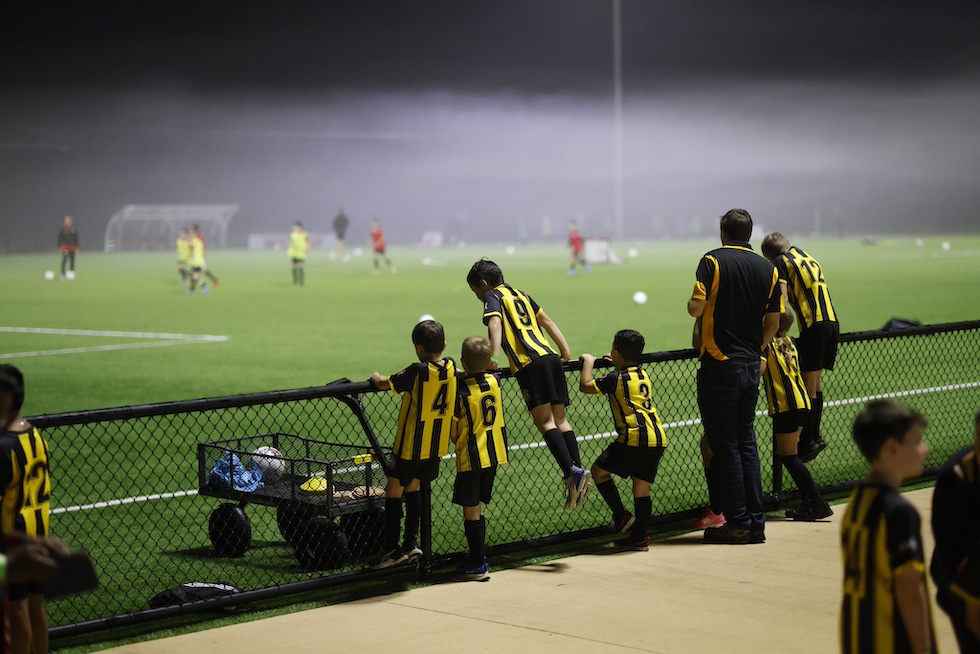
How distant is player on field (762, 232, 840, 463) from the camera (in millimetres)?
9055

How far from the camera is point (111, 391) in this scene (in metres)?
17.6

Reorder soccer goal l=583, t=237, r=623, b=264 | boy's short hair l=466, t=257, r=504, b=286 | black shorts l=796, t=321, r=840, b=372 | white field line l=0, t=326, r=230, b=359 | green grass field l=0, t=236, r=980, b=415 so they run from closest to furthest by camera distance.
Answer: boy's short hair l=466, t=257, r=504, b=286 < black shorts l=796, t=321, r=840, b=372 < green grass field l=0, t=236, r=980, b=415 < white field line l=0, t=326, r=230, b=359 < soccer goal l=583, t=237, r=623, b=264

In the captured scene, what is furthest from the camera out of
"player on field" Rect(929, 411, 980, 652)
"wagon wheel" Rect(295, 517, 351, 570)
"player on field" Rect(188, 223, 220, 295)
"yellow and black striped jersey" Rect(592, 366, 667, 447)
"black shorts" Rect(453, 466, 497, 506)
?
"player on field" Rect(188, 223, 220, 295)

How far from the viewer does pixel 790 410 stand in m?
8.41

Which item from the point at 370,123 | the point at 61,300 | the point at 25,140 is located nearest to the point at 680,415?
the point at 61,300

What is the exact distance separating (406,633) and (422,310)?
25.8 meters

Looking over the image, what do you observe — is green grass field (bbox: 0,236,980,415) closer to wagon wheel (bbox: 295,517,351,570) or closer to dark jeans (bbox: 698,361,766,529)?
wagon wheel (bbox: 295,517,351,570)

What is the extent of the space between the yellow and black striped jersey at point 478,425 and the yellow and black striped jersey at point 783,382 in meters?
2.22

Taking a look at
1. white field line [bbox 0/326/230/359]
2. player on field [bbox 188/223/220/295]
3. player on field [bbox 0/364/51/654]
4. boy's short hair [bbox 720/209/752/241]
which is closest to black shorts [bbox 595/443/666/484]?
boy's short hair [bbox 720/209/752/241]

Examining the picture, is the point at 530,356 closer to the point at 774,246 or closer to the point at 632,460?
the point at 632,460

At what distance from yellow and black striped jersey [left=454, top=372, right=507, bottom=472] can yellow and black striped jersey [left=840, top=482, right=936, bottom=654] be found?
3.40 m

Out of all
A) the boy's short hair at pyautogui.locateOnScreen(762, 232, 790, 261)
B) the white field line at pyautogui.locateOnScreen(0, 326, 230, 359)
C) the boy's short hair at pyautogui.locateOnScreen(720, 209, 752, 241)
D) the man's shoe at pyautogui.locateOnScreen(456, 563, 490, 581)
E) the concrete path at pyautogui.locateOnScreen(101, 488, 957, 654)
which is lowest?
the concrete path at pyautogui.locateOnScreen(101, 488, 957, 654)

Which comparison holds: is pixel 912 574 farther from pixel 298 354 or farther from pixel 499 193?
pixel 499 193

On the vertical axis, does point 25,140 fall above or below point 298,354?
above
